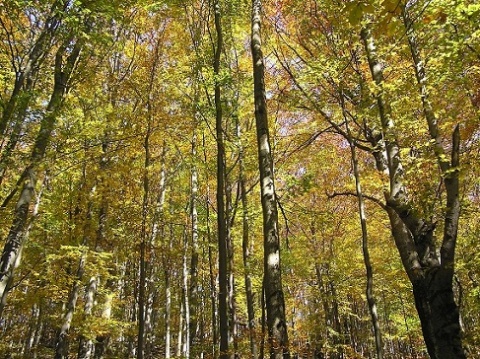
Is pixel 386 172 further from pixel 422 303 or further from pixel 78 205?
pixel 78 205

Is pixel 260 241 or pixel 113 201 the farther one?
pixel 260 241

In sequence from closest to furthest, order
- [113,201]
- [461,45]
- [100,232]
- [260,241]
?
[461,45]
[113,201]
[100,232]
[260,241]

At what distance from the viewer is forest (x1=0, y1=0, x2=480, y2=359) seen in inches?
255

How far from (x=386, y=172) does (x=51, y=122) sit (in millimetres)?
7760

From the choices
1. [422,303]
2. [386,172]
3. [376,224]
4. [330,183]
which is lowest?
[422,303]

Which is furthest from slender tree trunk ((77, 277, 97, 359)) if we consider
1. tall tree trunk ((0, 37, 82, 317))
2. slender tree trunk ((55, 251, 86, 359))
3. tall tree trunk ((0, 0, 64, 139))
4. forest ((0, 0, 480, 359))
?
tall tree trunk ((0, 0, 64, 139))

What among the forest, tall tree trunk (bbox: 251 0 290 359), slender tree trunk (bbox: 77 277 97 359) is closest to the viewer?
tall tree trunk (bbox: 251 0 290 359)

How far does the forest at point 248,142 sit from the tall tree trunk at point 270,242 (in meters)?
0.03

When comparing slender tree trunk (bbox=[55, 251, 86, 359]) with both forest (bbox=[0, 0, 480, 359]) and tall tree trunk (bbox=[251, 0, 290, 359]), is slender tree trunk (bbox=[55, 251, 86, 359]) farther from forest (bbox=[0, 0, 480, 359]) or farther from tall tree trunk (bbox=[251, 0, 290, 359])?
tall tree trunk (bbox=[251, 0, 290, 359])

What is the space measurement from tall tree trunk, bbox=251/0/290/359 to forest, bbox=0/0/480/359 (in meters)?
0.03

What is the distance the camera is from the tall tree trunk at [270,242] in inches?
216

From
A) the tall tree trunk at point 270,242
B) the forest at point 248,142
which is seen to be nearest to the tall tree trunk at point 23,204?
the forest at point 248,142

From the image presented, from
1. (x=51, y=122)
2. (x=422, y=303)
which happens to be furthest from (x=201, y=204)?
(x=422, y=303)

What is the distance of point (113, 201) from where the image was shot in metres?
10.8
